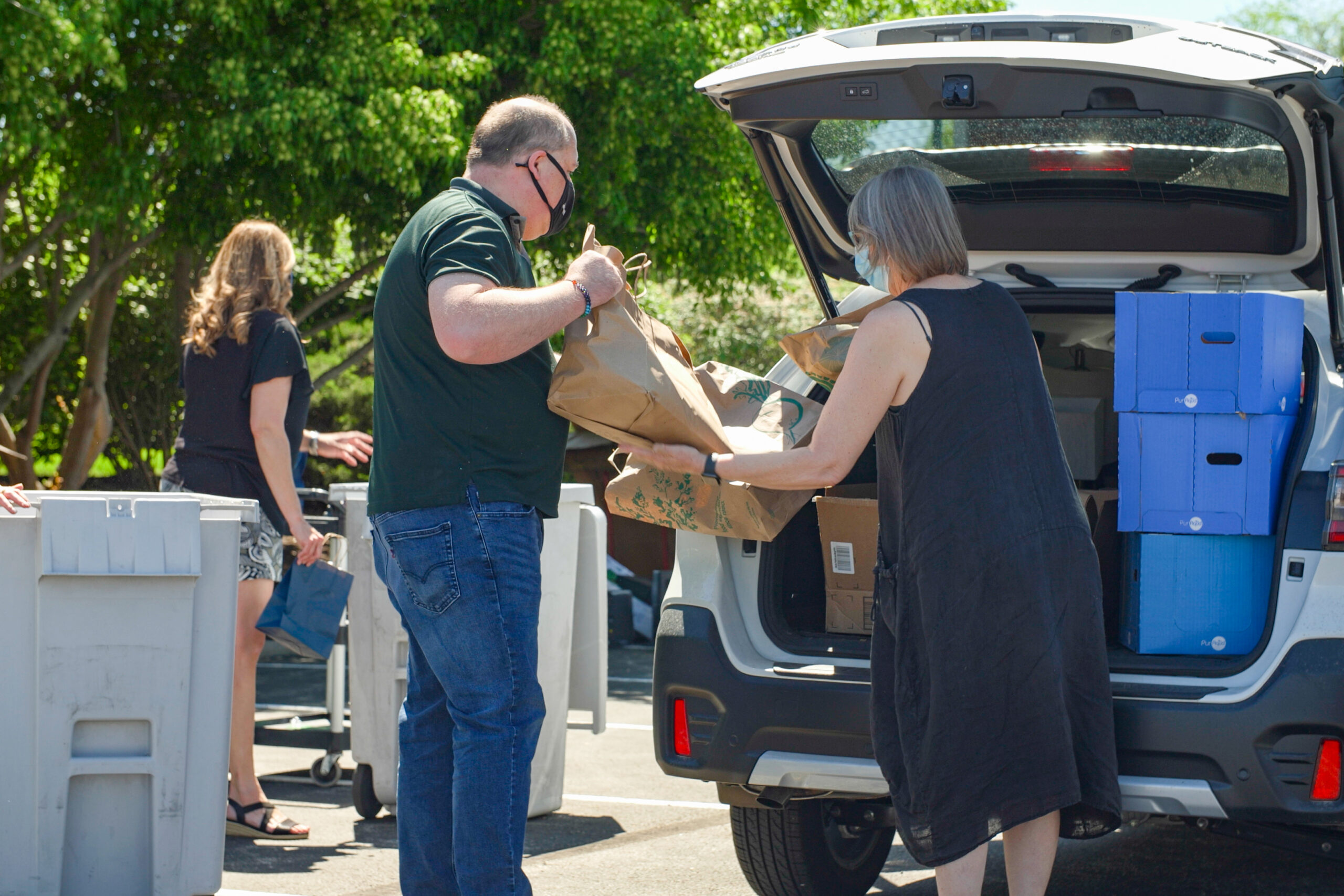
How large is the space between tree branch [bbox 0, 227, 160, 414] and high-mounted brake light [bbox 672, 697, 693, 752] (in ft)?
33.2

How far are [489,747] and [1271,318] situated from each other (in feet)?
6.60

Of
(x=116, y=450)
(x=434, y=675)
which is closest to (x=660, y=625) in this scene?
(x=434, y=675)

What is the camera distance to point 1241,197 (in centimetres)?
387

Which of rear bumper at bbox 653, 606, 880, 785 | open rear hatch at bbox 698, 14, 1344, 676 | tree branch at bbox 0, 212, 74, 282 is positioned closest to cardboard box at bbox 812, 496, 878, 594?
open rear hatch at bbox 698, 14, 1344, 676

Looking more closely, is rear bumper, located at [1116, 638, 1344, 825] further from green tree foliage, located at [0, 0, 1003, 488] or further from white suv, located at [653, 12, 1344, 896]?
green tree foliage, located at [0, 0, 1003, 488]

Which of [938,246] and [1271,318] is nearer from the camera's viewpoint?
[938,246]

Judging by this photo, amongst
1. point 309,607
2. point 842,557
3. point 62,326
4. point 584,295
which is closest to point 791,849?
point 842,557

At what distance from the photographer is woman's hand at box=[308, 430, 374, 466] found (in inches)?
201

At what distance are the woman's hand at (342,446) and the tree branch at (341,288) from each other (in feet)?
26.8

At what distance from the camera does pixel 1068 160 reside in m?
4.00

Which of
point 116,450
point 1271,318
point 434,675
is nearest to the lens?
point 434,675

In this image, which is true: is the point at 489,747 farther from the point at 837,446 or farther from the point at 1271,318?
the point at 1271,318

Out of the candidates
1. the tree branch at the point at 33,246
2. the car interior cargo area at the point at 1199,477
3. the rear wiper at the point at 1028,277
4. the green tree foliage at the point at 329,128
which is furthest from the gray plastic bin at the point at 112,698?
the tree branch at the point at 33,246

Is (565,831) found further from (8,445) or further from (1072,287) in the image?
(8,445)
